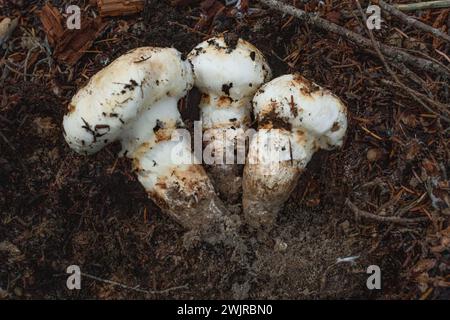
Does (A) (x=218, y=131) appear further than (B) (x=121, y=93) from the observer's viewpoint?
Yes

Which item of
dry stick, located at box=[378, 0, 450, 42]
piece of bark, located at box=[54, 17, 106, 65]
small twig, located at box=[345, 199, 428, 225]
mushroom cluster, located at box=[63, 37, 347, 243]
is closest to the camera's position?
mushroom cluster, located at box=[63, 37, 347, 243]

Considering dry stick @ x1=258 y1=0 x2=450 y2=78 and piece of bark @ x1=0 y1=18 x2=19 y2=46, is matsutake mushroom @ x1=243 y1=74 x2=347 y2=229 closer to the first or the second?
dry stick @ x1=258 y1=0 x2=450 y2=78

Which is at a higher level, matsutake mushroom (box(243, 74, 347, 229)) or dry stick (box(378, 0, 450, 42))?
dry stick (box(378, 0, 450, 42))

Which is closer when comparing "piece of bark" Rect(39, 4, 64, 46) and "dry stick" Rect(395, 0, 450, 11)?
"dry stick" Rect(395, 0, 450, 11)

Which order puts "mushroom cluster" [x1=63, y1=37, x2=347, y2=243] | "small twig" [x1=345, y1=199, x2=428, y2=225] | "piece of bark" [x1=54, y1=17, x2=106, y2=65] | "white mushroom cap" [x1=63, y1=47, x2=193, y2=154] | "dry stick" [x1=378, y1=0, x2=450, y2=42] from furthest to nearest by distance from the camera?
"piece of bark" [x1=54, y1=17, x2=106, y2=65], "dry stick" [x1=378, y1=0, x2=450, y2=42], "small twig" [x1=345, y1=199, x2=428, y2=225], "mushroom cluster" [x1=63, y1=37, x2=347, y2=243], "white mushroom cap" [x1=63, y1=47, x2=193, y2=154]

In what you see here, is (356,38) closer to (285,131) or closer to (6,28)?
(285,131)

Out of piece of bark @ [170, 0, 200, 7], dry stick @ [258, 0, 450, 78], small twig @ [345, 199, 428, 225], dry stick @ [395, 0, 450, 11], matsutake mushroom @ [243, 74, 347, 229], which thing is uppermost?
piece of bark @ [170, 0, 200, 7]

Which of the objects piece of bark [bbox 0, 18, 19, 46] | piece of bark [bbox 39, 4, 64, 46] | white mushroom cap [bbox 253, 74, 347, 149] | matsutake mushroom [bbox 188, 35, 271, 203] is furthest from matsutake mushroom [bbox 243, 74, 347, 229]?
piece of bark [bbox 0, 18, 19, 46]

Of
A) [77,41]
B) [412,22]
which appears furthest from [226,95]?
[412,22]
